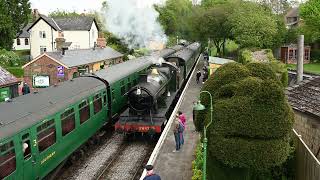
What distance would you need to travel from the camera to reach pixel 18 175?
10.2 m

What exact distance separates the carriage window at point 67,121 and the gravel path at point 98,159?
5.94 feet

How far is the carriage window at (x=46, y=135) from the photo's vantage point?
37.9 ft

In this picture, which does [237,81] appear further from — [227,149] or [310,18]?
[310,18]

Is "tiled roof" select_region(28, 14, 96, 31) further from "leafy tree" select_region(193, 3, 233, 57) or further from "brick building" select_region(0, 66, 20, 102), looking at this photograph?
"brick building" select_region(0, 66, 20, 102)

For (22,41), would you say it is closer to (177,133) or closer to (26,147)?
(177,133)

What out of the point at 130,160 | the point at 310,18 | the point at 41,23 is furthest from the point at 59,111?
the point at 41,23

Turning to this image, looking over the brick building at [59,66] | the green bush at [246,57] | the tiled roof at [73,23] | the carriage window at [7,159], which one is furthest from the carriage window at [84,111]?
the tiled roof at [73,23]

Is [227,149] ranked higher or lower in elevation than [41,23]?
lower

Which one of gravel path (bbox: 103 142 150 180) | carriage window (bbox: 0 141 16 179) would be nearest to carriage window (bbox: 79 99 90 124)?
gravel path (bbox: 103 142 150 180)

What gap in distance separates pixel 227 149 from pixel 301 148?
2888 mm

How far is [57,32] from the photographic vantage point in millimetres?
54031

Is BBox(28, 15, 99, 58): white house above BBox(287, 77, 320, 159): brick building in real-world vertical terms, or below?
above

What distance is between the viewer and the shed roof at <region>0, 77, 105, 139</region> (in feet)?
34.5

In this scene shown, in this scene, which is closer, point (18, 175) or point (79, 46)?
point (18, 175)
